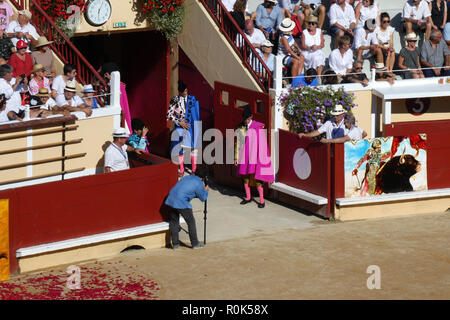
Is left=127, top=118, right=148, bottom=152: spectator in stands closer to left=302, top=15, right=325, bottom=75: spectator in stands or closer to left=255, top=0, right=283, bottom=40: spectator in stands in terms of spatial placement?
left=302, top=15, right=325, bottom=75: spectator in stands

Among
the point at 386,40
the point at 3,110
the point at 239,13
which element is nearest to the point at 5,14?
the point at 3,110

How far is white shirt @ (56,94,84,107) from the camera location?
1559 cm

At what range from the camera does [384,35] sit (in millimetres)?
20047

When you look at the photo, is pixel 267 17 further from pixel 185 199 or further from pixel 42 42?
pixel 185 199

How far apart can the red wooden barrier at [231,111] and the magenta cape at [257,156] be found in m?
0.30

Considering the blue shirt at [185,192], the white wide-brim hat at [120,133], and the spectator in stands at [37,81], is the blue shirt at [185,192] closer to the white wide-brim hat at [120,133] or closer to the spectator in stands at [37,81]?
the white wide-brim hat at [120,133]

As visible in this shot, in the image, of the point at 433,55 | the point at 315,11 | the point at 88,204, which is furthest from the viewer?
the point at 315,11

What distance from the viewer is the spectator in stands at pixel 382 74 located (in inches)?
733

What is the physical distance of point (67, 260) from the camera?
1379 centimetres

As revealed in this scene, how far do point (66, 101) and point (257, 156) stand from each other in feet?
11.7

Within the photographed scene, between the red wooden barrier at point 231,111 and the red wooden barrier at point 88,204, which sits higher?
the red wooden barrier at point 231,111

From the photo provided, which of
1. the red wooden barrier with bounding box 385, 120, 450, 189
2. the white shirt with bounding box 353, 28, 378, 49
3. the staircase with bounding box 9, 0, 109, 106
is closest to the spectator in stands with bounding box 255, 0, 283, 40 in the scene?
the white shirt with bounding box 353, 28, 378, 49

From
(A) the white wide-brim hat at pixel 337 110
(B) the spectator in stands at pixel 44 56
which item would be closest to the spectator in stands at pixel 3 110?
(B) the spectator in stands at pixel 44 56

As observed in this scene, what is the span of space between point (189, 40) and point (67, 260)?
7.48 meters
